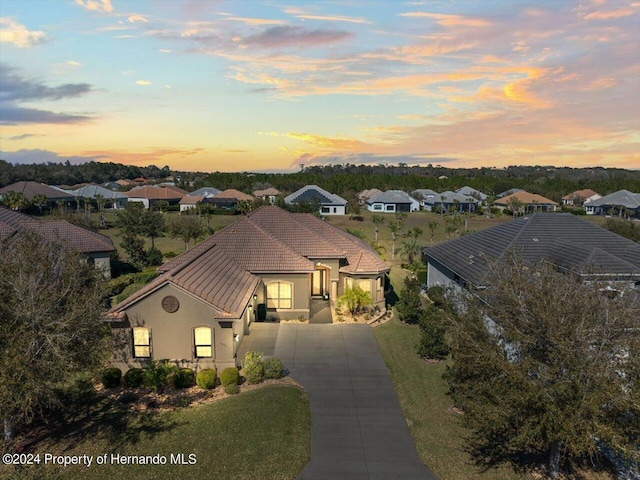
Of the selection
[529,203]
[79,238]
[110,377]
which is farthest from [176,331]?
[529,203]

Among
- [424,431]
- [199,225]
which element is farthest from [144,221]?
[424,431]

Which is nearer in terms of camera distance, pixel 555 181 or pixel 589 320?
pixel 589 320

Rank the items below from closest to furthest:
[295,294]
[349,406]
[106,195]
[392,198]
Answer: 1. [349,406]
2. [295,294]
3. [106,195]
4. [392,198]

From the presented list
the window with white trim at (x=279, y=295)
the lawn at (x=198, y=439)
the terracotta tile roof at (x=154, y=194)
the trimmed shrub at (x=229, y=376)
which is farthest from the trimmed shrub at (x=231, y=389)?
the terracotta tile roof at (x=154, y=194)

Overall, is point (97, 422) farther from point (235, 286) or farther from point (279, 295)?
point (279, 295)

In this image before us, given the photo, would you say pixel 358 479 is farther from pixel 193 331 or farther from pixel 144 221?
pixel 144 221

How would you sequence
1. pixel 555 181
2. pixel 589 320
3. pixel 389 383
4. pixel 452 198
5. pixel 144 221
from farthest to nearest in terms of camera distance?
pixel 555 181, pixel 452 198, pixel 144 221, pixel 389 383, pixel 589 320
